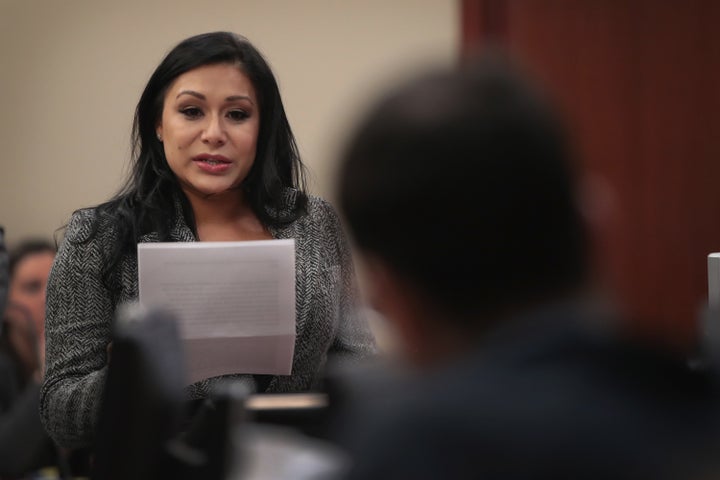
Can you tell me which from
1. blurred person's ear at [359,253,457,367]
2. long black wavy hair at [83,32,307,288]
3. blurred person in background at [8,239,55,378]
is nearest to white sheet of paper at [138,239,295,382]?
long black wavy hair at [83,32,307,288]

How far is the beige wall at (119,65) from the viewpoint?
461cm

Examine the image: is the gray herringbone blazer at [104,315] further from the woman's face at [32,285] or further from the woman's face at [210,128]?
the woman's face at [32,285]

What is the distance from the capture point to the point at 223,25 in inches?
183

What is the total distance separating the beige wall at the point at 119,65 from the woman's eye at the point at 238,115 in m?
2.00

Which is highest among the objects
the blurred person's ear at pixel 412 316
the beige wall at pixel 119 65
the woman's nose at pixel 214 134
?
the beige wall at pixel 119 65

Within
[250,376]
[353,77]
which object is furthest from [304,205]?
[353,77]

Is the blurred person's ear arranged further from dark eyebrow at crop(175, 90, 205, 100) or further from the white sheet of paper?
dark eyebrow at crop(175, 90, 205, 100)

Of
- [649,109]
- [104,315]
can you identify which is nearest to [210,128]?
[104,315]

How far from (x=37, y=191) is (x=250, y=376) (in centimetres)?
268

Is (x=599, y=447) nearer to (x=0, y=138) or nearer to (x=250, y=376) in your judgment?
(x=250, y=376)

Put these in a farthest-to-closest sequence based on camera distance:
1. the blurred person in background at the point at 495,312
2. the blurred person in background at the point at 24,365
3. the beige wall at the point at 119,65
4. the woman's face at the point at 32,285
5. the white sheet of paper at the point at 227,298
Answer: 1. the beige wall at the point at 119,65
2. the woman's face at the point at 32,285
3. the blurred person in background at the point at 24,365
4. the white sheet of paper at the point at 227,298
5. the blurred person in background at the point at 495,312

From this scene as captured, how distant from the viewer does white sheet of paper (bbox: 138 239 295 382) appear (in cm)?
221

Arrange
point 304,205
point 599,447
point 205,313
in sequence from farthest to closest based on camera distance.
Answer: point 304,205, point 205,313, point 599,447

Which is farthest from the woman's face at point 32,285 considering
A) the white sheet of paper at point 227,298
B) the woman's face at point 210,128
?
the white sheet of paper at point 227,298
